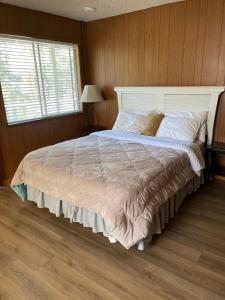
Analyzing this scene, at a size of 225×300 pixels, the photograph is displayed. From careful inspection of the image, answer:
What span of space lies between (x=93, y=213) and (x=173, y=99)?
2100mm

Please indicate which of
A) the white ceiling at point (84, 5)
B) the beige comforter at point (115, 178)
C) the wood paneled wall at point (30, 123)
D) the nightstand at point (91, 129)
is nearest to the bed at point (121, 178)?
the beige comforter at point (115, 178)

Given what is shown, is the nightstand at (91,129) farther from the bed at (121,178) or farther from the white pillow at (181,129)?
the white pillow at (181,129)

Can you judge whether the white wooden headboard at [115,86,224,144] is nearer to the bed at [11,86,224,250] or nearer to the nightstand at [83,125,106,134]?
the bed at [11,86,224,250]

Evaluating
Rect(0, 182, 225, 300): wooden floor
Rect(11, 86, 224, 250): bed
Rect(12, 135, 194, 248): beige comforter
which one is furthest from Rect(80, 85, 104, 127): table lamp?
Rect(0, 182, 225, 300): wooden floor

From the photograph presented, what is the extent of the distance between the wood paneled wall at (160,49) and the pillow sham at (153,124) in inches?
21.3

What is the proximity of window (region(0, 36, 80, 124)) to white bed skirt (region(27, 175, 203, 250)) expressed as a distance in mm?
1369

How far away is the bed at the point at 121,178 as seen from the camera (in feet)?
5.69

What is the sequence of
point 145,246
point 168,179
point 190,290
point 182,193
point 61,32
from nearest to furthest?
point 190,290 → point 145,246 → point 168,179 → point 182,193 → point 61,32

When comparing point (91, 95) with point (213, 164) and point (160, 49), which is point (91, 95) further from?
point (213, 164)

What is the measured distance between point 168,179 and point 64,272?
119cm

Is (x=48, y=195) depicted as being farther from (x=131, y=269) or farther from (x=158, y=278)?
(x=158, y=278)

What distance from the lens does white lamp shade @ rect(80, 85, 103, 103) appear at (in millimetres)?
3762

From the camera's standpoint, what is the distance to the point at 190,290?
61.6 inches

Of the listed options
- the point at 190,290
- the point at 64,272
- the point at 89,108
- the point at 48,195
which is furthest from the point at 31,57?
the point at 190,290
